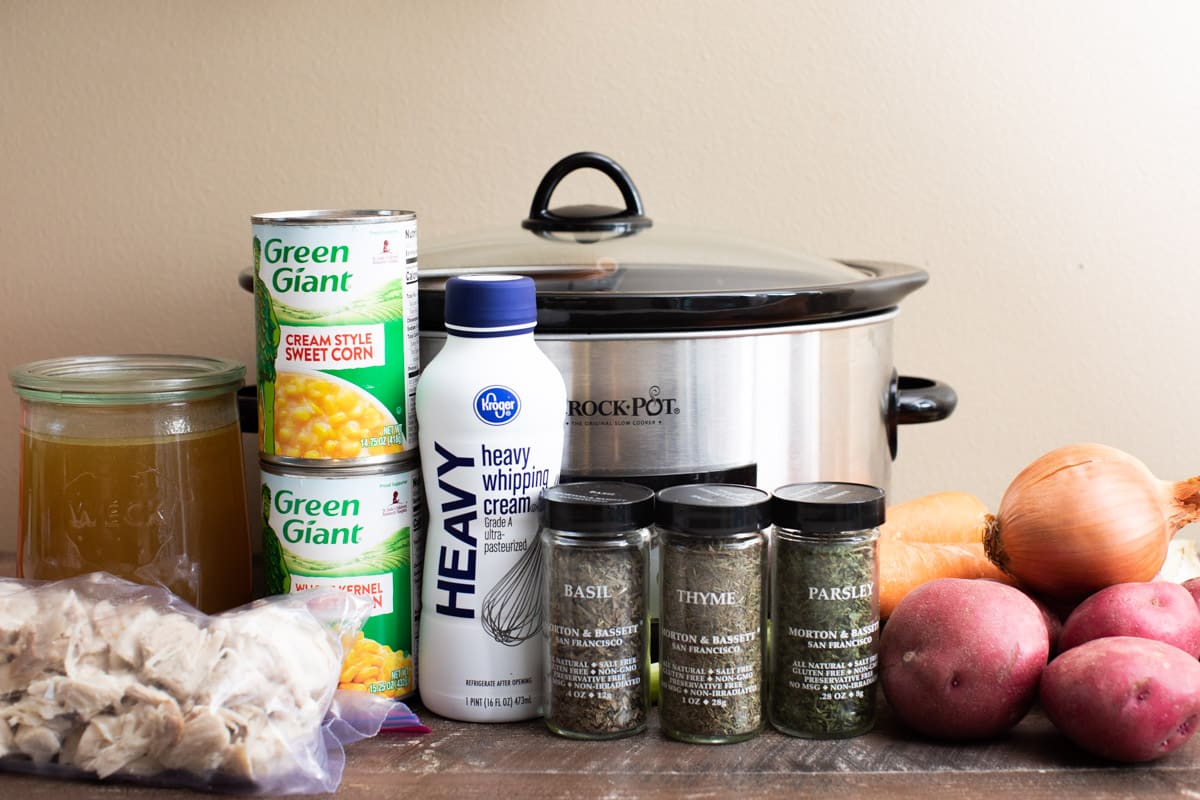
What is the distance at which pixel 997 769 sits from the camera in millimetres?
722

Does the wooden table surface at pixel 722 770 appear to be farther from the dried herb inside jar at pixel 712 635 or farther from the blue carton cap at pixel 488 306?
the blue carton cap at pixel 488 306

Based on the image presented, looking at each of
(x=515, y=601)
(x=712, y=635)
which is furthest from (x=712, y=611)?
(x=515, y=601)

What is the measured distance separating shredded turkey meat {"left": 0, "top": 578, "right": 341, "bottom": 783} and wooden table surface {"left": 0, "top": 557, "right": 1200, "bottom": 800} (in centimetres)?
3

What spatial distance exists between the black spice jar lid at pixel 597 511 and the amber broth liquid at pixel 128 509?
0.28 meters

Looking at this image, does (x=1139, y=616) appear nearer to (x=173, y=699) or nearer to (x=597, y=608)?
(x=597, y=608)

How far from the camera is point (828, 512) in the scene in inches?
29.0

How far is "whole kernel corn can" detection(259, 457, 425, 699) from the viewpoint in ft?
2.60

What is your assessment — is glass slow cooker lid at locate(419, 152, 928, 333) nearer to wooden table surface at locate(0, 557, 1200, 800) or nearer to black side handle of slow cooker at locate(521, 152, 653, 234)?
black side handle of slow cooker at locate(521, 152, 653, 234)

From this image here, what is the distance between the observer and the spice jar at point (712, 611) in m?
0.74

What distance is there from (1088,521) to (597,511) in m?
0.36

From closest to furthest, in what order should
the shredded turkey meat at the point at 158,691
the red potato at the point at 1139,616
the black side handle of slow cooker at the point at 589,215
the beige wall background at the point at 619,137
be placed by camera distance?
the shredded turkey meat at the point at 158,691
the red potato at the point at 1139,616
the black side handle of slow cooker at the point at 589,215
the beige wall background at the point at 619,137

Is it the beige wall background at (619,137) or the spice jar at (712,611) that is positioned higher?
the beige wall background at (619,137)

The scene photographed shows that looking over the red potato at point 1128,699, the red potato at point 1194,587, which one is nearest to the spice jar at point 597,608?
the red potato at point 1128,699

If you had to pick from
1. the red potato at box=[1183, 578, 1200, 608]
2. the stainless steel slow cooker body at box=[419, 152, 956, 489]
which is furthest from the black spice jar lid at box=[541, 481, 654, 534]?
the red potato at box=[1183, 578, 1200, 608]
